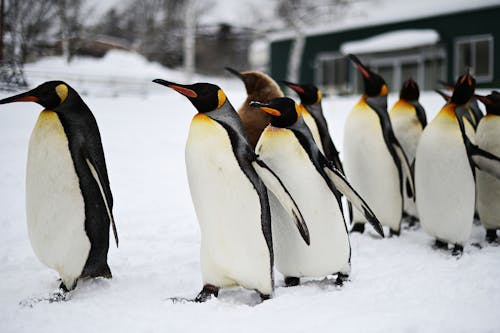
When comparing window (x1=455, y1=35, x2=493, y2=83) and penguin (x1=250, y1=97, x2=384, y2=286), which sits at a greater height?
window (x1=455, y1=35, x2=493, y2=83)

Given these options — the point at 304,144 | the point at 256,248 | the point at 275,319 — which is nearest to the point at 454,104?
the point at 304,144

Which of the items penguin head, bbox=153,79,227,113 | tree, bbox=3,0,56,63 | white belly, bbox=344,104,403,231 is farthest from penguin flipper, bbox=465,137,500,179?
tree, bbox=3,0,56,63

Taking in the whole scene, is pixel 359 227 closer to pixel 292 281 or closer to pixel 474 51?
pixel 292 281

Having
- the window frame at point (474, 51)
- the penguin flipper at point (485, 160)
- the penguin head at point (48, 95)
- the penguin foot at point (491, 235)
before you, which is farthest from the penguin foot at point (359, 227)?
the window frame at point (474, 51)

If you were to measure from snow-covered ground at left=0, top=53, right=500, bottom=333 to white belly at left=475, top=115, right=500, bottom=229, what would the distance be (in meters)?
0.27

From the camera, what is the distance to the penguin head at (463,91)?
11.9 feet


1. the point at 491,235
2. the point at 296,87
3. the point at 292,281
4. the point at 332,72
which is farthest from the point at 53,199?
the point at 332,72

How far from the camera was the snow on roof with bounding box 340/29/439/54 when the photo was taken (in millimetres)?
12828

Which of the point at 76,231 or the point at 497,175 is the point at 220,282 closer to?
the point at 76,231

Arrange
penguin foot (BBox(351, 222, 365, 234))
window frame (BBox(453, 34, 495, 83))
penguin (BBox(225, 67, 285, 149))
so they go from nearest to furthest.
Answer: penguin (BBox(225, 67, 285, 149)) < penguin foot (BBox(351, 222, 365, 234)) < window frame (BBox(453, 34, 495, 83))

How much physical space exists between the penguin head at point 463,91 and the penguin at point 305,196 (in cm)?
147

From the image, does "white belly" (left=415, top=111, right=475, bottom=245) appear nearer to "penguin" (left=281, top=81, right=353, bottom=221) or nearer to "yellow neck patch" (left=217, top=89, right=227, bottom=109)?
"penguin" (left=281, top=81, right=353, bottom=221)

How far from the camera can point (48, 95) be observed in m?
2.54

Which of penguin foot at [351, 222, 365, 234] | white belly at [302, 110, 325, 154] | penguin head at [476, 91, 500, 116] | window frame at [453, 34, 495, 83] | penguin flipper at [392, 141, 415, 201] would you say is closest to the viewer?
white belly at [302, 110, 325, 154]
